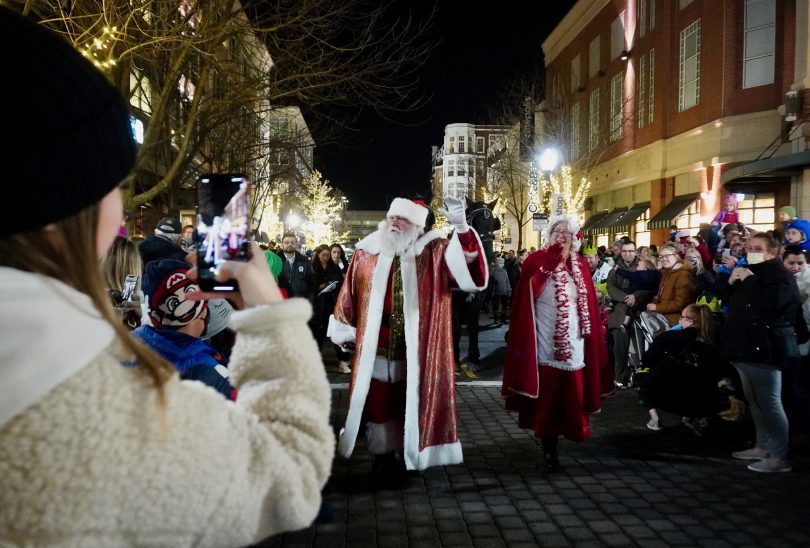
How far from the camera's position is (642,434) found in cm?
720

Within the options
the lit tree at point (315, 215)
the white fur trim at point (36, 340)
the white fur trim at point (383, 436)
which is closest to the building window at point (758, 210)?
the white fur trim at point (383, 436)

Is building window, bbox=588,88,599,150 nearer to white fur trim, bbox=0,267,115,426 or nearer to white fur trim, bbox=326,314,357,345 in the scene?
white fur trim, bbox=326,314,357,345

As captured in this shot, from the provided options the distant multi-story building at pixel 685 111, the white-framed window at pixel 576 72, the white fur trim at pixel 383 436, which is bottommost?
the white fur trim at pixel 383 436

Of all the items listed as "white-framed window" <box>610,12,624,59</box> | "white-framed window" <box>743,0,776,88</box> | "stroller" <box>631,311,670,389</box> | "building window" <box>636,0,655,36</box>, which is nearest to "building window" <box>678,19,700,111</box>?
"white-framed window" <box>743,0,776,88</box>

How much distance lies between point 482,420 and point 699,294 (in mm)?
3683

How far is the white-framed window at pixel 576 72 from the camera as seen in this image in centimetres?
4053

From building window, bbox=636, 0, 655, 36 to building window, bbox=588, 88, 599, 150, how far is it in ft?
18.9

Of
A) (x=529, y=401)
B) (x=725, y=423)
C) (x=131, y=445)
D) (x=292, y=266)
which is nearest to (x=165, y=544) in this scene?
(x=131, y=445)

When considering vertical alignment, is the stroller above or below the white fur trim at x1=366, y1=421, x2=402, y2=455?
above

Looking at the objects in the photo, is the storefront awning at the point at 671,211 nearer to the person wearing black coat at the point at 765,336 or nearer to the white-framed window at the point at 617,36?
the white-framed window at the point at 617,36

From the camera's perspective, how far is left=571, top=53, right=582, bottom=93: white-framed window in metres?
40.5

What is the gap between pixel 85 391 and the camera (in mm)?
963

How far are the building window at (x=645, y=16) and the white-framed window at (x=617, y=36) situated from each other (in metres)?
1.74

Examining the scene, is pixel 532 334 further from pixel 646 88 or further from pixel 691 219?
pixel 646 88
